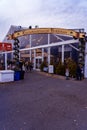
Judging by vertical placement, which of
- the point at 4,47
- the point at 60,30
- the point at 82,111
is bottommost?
the point at 82,111

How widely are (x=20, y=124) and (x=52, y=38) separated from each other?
2007 cm

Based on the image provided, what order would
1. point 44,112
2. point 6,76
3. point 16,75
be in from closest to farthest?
point 44,112 → point 6,76 → point 16,75

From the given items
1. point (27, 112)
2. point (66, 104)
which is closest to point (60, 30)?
point (66, 104)

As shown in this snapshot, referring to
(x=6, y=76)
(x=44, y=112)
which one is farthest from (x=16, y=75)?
(x=44, y=112)

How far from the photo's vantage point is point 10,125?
18.1 feet

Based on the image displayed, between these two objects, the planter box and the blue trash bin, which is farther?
the blue trash bin

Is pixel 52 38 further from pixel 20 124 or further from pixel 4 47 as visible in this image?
pixel 20 124

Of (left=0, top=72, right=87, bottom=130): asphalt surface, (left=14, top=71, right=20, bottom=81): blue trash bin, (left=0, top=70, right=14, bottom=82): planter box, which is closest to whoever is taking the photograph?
(left=0, top=72, right=87, bottom=130): asphalt surface

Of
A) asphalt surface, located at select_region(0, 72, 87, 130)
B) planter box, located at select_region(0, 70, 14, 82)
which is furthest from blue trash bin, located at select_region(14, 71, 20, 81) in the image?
asphalt surface, located at select_region(0, 72, 87, 130)

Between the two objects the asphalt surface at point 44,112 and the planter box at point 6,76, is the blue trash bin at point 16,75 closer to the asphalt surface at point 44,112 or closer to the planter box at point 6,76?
the planter box at point 6,76

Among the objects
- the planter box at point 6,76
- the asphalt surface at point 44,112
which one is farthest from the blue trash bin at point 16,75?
the asphalt surface at point 44,112

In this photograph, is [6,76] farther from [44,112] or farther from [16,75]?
[44,112]

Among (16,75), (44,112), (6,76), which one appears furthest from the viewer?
(16,75)

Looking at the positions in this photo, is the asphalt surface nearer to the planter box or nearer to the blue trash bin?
the planter box
